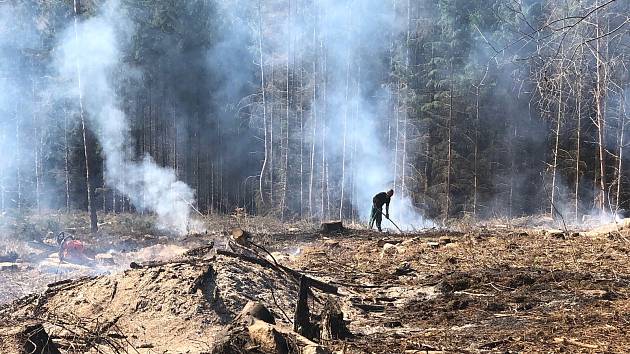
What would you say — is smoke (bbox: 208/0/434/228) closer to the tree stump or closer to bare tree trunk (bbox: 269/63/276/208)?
bare tree trunk (bbox: 269/63/276/208)

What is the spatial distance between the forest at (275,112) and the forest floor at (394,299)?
19485 millimetres

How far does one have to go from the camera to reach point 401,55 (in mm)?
34906

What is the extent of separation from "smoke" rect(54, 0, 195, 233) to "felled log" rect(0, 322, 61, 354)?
21.7 metres

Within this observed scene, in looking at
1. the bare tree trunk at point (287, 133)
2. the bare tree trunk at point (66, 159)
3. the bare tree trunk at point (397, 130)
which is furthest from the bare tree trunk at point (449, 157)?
the bare tree trunk at point (66, 159)

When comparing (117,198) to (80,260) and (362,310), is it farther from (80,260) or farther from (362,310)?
(362,310)

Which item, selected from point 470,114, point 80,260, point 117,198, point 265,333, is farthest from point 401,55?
point 265,333

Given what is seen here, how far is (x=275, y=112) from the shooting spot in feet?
121

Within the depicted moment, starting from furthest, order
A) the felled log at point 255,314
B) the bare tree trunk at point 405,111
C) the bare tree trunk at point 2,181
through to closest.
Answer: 1. the bare tree trunk at point 2,181
2. the bare tree trunk at point 405,111
3. the felled log at point 255,314

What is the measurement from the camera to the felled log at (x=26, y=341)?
5516mm

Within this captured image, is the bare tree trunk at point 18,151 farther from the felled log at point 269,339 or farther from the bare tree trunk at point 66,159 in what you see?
the felled log at point 269,339

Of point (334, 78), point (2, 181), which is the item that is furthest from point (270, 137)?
point (2, 181)

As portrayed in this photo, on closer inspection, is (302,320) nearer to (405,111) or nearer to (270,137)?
(405,111)

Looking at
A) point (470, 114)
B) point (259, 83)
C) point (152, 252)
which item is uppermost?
point (259, 83)

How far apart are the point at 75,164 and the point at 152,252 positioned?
Result: 905 inches
